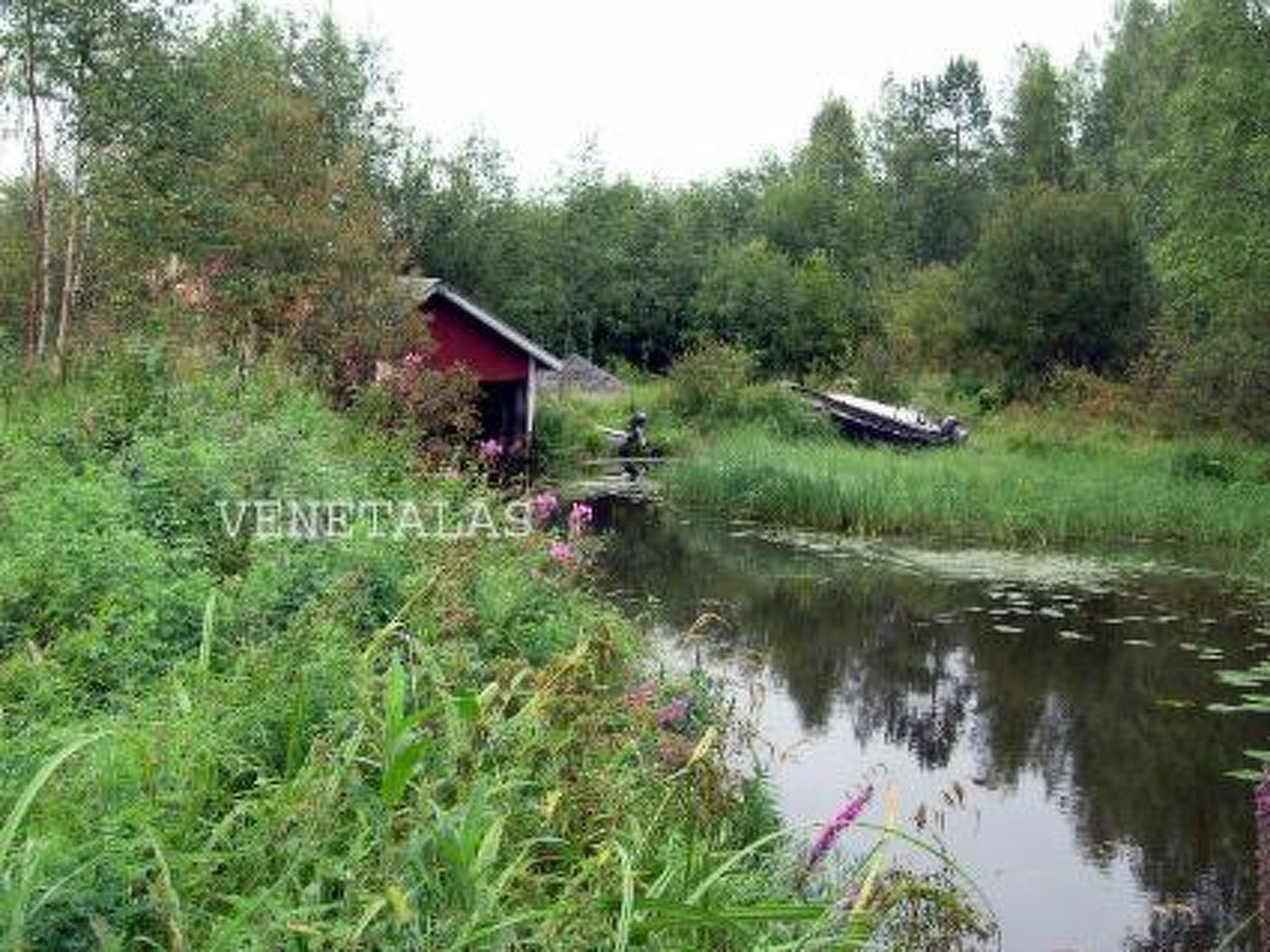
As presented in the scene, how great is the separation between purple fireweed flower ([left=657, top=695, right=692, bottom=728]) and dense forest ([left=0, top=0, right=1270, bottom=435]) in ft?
16.0

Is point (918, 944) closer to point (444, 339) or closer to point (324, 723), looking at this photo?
point (324, 723)

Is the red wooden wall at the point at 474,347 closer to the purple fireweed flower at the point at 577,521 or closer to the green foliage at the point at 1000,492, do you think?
the green foliage at the point at 1000,492

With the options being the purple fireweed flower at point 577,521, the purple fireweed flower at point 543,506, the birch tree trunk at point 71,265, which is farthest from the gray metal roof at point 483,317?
the purple fireweed flower at point 577,521

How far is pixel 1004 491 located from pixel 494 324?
31.4ft

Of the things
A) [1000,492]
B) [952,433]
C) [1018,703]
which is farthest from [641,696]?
[952,433]

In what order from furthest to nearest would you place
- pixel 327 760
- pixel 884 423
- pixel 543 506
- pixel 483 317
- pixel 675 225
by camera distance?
pixel 675 225 → pixel 884 423 → pixel 483 317 → pixel 543 506 → pixel 327 760

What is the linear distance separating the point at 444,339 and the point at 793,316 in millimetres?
18112

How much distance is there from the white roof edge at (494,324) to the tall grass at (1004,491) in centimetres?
353

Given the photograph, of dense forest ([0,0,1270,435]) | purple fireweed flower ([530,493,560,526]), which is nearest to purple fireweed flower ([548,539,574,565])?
purple fireweed flower ([530,493,560,526])

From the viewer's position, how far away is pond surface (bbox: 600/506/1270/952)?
273 inches

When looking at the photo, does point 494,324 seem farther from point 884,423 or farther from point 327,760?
point 327,760

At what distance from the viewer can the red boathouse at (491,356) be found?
907 inches

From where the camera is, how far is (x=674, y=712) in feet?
18.7

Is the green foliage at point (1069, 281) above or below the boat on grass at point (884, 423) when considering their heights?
above
